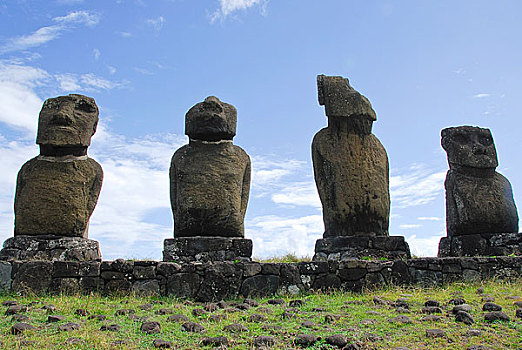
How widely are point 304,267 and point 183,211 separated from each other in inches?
107

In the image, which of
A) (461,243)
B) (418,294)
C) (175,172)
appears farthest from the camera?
(461,243)

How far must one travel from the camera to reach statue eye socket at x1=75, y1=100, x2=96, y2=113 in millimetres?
10873

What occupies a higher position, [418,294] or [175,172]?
[175,172]

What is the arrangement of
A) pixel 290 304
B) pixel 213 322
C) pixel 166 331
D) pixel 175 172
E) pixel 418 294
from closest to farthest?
pixel 166 331 < pixel 213 322 < pixel 290 304 < pixel 418 294 < pixel 175 172

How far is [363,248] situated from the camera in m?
9.84

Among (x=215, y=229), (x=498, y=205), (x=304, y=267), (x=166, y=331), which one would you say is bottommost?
(x=166, y=331)

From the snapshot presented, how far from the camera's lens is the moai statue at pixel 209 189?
30.9ft

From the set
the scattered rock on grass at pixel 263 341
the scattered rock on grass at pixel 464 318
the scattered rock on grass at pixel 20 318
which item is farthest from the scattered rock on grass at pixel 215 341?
the scattered rock on grass at pixel 464 318

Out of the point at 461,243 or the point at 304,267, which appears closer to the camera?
the point at 304,267

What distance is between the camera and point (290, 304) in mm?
7059

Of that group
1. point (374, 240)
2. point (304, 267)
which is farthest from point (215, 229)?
point (374, 240)

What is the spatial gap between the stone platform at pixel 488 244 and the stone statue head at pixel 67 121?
775 centimetres

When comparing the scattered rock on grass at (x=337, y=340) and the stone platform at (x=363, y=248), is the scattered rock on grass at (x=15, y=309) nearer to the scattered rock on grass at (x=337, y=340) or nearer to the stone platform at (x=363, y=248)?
the scattered rock on grass at (x=337, y=340)

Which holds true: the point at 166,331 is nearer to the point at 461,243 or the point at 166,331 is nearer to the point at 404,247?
the point at 404,247
